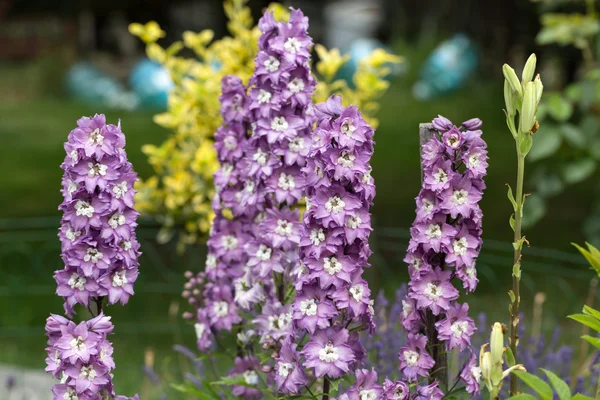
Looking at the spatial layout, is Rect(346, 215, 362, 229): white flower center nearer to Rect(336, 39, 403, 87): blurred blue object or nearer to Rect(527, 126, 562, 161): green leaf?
Rect(527, 126, 562, 161): green leaf

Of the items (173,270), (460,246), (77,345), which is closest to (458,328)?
(460,246)

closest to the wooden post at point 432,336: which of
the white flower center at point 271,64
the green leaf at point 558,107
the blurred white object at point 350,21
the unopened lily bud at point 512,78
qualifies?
the unopened lily bud at point 512,78

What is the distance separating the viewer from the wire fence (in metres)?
6.04

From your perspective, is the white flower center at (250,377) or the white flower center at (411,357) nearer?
the white flower center at (411,357)

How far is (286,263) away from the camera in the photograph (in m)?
2.63

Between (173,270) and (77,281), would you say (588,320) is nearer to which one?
(77,281)

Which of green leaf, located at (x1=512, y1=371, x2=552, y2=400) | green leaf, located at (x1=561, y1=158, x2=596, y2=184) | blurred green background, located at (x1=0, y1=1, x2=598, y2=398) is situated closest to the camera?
green leaf, located at (x1=512, y1=371, x2=552, y2=400)

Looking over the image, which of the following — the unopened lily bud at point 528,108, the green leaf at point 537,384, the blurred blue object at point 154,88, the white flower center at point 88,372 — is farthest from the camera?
the blurred blue object at point 154,88

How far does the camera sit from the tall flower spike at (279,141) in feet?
8.38

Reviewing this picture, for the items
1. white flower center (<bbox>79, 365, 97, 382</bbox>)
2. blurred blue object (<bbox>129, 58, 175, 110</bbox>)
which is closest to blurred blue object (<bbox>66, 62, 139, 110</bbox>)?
blurred blue object (<bbox>129, 58, 175, 110</bbox>)

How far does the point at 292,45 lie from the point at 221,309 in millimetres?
821

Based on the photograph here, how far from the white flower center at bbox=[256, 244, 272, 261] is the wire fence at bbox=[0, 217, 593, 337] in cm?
324

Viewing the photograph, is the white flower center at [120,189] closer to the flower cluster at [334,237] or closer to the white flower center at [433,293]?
the flower cluster at [334,237]

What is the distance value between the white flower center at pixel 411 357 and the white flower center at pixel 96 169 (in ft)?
2.73
